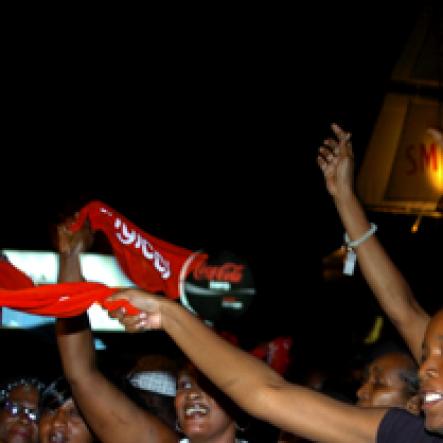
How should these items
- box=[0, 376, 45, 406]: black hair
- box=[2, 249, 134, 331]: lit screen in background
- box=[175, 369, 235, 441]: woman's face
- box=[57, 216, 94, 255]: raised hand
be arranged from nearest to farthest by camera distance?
box=[175, 369, 235, 441]: woman's face → box=[57, 216, 94, 255]: raised hand → box=[0, 376, 45, 406]: black hair → box=[2, 249, 134, 331]: lit screen in background

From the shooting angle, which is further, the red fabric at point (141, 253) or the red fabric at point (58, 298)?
the red fabric at point (141, 253)

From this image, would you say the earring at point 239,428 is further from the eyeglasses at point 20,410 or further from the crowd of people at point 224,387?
the eyeglasses at point 20,410

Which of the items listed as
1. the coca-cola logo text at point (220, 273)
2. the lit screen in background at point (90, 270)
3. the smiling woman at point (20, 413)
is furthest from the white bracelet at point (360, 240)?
the lit screen in background at point (90, 270)

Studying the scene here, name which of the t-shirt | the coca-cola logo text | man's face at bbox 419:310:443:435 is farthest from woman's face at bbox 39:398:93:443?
man's face at bbox 419:310:443:435

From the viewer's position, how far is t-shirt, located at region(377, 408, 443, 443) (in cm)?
210

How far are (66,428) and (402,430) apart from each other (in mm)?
1858

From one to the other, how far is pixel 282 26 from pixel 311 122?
56.4 inches

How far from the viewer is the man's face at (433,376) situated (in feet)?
6.79

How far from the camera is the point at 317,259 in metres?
12.3

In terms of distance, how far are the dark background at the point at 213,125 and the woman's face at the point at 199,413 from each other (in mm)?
6641

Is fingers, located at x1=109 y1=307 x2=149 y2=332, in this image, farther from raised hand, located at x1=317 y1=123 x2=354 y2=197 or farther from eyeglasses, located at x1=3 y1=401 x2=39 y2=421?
eyeglasses, located at x1=3 y1=401 x2=39 y2=421

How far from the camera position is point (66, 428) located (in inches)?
139

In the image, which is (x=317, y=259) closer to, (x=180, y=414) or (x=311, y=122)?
(x=311, y=122)

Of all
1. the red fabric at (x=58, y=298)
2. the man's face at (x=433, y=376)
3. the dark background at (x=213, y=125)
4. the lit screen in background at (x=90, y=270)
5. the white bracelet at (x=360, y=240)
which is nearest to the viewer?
the man's face at (x=433, y=376)
